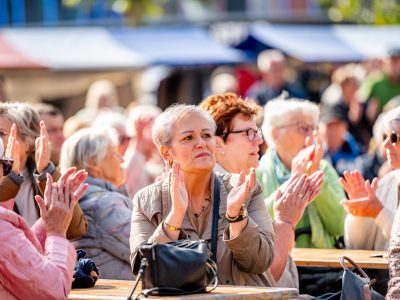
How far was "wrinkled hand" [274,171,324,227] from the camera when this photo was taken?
24.9ft

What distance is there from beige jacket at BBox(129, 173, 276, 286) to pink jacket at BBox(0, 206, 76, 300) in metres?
0.76

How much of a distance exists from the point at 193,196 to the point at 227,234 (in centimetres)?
47

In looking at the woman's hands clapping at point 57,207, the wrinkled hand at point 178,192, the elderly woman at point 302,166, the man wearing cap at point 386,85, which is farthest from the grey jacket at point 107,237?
the man wearing cap at point 386,85

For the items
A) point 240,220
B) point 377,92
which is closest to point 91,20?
point 377,92

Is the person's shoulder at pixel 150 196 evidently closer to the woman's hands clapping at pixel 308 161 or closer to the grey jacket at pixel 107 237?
the grey jacket at pixel 107 237

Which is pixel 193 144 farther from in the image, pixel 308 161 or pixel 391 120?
pixel 391 120

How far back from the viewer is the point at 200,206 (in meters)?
7.35

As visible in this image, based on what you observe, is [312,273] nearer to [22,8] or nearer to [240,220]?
[240,220]

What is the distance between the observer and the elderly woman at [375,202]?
8719 mm

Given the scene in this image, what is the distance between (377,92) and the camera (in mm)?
19422

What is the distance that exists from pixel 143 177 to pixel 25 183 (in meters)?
3.92

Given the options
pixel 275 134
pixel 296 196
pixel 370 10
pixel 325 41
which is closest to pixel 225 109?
pixel 275 134

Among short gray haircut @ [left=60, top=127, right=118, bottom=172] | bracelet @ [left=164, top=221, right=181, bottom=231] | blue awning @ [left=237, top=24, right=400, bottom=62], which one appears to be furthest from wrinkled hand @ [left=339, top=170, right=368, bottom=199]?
blue awning @ [left=237, top=24, right=400, bottom=62]

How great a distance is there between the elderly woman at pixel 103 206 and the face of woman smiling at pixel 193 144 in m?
1.45
